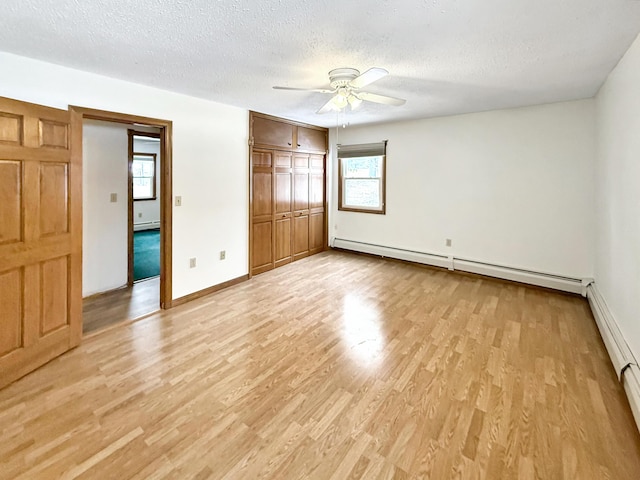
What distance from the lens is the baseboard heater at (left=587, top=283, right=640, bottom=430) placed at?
199 centimetres

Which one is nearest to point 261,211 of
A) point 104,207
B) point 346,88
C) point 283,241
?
point 283,241

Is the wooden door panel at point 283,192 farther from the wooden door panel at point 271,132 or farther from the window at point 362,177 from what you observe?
the window at point 362,177

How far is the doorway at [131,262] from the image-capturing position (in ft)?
10.3

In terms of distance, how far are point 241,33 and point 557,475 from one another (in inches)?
118

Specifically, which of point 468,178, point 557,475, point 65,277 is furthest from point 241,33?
point 468,178

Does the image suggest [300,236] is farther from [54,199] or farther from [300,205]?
[54,199]

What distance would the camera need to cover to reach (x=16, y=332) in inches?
91.4

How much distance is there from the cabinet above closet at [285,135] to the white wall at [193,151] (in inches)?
9.0

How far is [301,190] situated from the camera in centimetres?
570

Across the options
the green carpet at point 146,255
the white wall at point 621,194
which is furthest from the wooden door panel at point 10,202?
the white wall at point 621,194

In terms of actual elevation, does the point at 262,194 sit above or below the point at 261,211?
above

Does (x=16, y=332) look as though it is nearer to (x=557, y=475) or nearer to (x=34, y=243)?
(x=34, y=243)

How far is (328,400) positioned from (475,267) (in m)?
3.46

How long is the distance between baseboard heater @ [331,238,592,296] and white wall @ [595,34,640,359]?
540 millimetres
